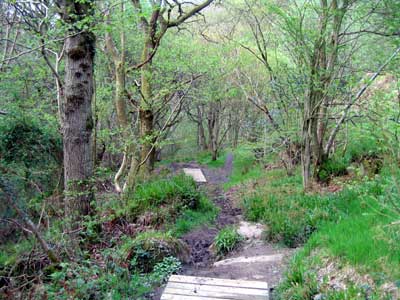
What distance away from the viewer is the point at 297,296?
154 inches

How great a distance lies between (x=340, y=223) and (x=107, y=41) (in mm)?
7123

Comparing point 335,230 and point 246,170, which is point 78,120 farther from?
point 246,170

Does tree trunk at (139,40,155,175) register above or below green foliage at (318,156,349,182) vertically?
above

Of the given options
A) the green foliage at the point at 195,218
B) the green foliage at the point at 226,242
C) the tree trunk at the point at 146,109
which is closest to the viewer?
the green foliage at the point at 226,242

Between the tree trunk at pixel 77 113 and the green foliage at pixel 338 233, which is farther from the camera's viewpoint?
the tree trunk at pixel 77 113

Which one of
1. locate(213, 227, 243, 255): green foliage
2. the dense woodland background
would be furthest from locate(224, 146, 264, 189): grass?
locate(213, 227, 243, 255): green foliage

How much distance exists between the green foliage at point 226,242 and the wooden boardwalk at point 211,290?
2.20m

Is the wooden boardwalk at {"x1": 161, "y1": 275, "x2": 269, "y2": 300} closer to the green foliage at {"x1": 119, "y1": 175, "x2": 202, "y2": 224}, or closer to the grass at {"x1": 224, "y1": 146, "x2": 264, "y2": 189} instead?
the green foliage at {"x1": 119, "y1": 175, "x2": 202, "y2": 224}

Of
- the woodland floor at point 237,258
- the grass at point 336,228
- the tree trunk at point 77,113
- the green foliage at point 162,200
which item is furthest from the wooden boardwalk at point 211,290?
the green foliage at point 162,200

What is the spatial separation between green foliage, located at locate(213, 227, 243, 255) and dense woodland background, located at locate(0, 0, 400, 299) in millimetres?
603

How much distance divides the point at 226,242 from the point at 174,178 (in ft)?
10.2

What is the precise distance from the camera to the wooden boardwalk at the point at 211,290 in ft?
11.6

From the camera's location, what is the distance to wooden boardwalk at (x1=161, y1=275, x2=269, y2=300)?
11.6ft

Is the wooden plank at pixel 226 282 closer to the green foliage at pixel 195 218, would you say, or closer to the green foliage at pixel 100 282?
the green foliage at pixel 100 282
